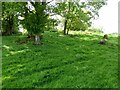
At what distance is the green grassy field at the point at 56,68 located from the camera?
2126cm

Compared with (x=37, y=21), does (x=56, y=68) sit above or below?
below

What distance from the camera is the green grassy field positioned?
21256mm

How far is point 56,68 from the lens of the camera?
82.0 feet

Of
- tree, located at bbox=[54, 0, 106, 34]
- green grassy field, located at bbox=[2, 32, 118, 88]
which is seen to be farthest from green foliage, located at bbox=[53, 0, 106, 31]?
green grassy field, located at bbox=[2, 32, 118, 88]

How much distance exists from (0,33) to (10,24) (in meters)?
2.97

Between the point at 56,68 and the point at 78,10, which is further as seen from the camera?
the point at 78,10

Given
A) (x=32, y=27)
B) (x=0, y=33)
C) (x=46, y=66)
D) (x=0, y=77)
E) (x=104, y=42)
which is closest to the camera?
(x=0, y=77)

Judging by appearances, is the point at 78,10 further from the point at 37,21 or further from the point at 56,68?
the point at 56,68

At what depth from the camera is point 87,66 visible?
2511cm

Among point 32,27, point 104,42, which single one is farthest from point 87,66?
point 104,42

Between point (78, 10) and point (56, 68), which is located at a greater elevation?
point (78, 10)

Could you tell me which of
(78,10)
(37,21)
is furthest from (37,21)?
(78,10)

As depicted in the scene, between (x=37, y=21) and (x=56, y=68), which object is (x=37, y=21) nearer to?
(x=37, y=21)

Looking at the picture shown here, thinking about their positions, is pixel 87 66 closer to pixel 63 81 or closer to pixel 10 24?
pixel 63 81
